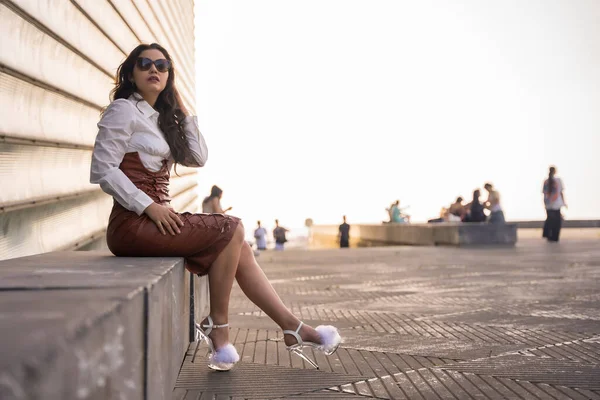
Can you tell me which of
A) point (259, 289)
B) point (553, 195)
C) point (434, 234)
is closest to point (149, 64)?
point (259, 289)

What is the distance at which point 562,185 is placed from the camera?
16.1 metres

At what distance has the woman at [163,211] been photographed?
310 centimetres

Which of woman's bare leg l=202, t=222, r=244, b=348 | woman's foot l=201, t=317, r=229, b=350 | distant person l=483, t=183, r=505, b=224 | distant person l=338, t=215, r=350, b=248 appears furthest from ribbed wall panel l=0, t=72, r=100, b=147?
distant person l=338, t=215, r=350, b=248

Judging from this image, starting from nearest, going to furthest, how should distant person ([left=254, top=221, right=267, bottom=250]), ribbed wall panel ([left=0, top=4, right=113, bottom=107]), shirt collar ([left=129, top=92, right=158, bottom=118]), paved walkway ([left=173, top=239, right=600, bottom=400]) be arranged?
paved walkway ([left=173, top=239, right=600, bottom=400]) → shirt collar ([left=129, top=92, right=158, bottom=118]) → ribbed wall panel ([left=0, top=4, right=113, bottom=107]) → distant person ([left=254, top=221, right=267, bottom=250])

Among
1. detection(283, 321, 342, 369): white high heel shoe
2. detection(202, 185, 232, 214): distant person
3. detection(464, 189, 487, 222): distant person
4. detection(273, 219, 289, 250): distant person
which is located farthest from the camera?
detection(273, 219, 289, 250): distant person

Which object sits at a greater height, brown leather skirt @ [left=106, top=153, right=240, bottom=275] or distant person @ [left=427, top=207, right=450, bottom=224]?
distant person @ [left=427, top=207, right=450, bottom=224]

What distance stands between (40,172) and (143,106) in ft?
3.86

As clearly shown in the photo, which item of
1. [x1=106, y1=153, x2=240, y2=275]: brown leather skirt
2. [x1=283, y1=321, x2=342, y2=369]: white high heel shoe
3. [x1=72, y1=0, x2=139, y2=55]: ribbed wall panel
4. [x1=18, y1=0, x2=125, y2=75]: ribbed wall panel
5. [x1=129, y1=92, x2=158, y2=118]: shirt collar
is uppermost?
[x1=72, y1=0, x2=139, y2=55]: ribbed wall panel

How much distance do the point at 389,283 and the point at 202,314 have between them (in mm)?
2864

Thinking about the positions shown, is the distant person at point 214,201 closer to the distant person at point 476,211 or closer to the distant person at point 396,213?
the distant person at point 476,211

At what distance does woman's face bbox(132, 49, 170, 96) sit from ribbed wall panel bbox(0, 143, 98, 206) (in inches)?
34.3

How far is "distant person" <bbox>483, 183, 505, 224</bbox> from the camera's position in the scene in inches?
675

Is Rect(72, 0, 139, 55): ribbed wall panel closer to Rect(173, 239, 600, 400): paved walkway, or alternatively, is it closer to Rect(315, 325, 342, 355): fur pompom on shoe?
Rect(173, 239, 600, 400): paved walkway

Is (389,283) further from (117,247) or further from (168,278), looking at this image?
(168,278)
